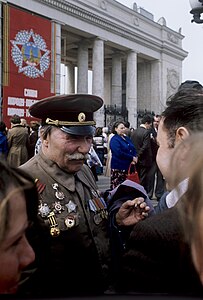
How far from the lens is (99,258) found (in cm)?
196

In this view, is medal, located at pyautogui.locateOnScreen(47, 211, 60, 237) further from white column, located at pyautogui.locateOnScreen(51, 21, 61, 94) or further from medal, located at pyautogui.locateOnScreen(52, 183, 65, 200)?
white column, located at pyautogui.locateOnScreen(51, 21, 61, 94)

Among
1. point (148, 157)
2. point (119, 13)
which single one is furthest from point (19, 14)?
point (148, 157)

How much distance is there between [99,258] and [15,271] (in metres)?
1.01

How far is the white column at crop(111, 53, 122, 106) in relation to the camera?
101 ft

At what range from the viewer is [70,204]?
194 cm

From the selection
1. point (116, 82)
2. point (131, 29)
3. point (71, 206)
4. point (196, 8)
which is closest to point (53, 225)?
point (71, 206)

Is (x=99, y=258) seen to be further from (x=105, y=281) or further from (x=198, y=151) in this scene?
(x=198, y=151)

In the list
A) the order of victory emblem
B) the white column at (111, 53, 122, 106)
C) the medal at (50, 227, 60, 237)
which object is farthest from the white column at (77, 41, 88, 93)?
the medal at (50, 227, 60, 237)

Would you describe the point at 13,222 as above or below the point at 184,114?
below

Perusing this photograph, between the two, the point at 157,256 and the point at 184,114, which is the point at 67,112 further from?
the point at 157,256

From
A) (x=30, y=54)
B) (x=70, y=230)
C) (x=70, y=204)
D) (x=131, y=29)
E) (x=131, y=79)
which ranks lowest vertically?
(x=70, y=230)

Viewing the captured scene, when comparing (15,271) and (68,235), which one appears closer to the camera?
(15,271)

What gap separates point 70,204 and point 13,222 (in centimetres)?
101

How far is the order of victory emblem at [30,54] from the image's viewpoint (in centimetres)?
1991
